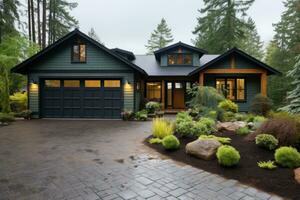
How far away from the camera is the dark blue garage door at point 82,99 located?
1266 cm

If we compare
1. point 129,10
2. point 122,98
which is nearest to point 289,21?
point 129,10

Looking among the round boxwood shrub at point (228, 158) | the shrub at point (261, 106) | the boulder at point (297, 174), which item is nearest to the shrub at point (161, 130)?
the round boxwood shrub at point (228, 158)

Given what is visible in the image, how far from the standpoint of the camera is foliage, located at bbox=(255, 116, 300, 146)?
503 cm

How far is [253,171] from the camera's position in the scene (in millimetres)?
4168

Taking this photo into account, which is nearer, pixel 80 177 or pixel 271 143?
pixel 80 177

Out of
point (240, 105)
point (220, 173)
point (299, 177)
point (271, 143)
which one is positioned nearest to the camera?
point (299, 177)

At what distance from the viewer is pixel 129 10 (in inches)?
1029

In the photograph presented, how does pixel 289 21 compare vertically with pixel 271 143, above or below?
Answer: above

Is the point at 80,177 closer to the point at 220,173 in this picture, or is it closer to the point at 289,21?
the point at 220,173

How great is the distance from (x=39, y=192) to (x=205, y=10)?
27.1 m

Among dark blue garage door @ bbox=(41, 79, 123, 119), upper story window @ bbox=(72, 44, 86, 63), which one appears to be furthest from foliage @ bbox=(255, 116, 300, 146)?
upper story window @ bbox=(72, 44, 86, 63)

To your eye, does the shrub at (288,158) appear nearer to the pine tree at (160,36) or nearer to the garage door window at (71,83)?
the garage door window at (71,83)

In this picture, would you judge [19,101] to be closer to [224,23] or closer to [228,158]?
[228,158]

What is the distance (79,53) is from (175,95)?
7.62m
